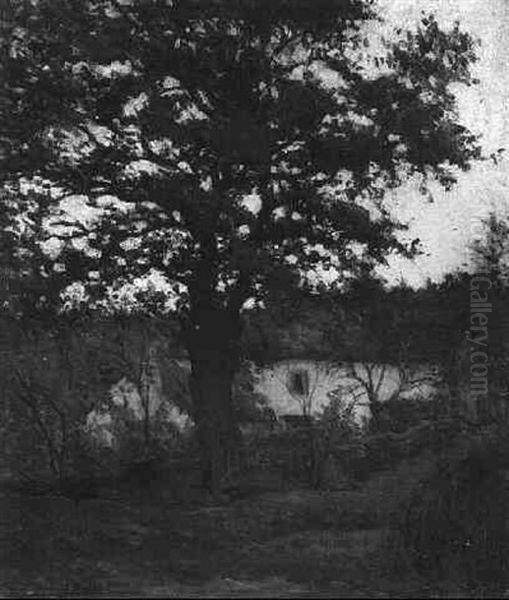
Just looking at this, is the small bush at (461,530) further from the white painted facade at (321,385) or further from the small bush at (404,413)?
the white painted facade at (321,385)

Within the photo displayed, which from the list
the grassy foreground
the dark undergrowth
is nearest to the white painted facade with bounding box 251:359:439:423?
the grassy foreground

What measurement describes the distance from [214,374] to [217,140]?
15.2 ft

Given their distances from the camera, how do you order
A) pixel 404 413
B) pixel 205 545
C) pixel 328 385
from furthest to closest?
1. pixel 328 385
2. pixel 404 413
3. pixel 205 545

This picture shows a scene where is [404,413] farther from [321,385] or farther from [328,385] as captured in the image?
[321,385]

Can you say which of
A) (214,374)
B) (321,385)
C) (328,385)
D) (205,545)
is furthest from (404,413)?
(205,545)

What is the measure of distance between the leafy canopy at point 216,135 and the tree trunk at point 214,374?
1.52ft

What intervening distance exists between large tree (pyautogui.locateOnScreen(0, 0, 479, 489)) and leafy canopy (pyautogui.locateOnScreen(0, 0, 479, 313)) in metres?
0.03

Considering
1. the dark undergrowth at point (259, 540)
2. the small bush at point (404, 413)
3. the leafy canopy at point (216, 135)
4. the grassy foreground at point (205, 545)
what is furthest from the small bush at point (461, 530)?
the small bush at point (404, 413)

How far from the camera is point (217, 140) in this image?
1653 centimetres

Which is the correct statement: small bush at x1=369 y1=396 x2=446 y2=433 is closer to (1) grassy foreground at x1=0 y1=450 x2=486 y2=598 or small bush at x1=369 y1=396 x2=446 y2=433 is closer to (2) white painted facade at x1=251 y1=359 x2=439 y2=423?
(2) white painted facade at x1=251 y1=359 x2=439 y2=423

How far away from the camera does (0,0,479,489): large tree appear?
55.4 feet

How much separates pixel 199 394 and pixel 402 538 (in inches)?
261

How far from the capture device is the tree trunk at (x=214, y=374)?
18797 mm

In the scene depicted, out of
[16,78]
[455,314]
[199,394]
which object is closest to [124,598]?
[199,394]
